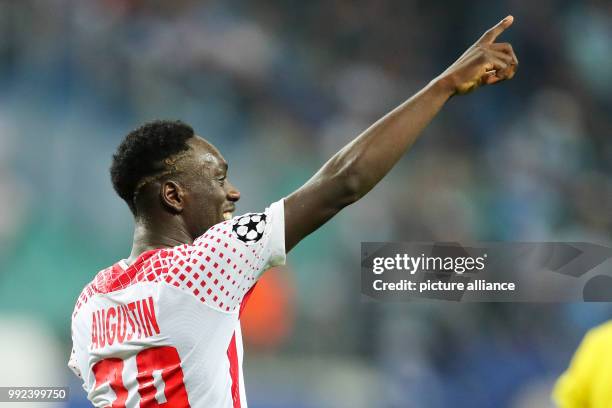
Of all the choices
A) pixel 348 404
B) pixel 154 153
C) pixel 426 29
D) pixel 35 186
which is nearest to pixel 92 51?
pixel 35 186

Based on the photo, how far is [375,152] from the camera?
217 centimetres

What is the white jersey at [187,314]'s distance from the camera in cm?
225

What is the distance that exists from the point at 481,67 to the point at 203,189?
0.93 meters

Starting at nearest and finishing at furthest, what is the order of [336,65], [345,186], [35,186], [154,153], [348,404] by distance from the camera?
[345,186] < [154,153] < [348,404] < [35,186] < [336,65]

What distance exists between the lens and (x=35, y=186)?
7.03 meters

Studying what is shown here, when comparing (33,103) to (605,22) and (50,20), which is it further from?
(605,22)

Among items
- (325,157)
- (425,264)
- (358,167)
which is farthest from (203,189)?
(325,157)

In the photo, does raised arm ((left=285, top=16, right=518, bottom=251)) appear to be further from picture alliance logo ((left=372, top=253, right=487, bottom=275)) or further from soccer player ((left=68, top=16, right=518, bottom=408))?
picture alliance logo ((left=372, top=253, right=487, bottom=275))

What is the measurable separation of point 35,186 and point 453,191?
3676mm

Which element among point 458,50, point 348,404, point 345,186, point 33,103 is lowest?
point 348,404

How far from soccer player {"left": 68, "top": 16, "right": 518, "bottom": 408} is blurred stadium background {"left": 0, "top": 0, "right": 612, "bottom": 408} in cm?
432

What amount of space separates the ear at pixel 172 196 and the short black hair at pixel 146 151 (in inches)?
2.3

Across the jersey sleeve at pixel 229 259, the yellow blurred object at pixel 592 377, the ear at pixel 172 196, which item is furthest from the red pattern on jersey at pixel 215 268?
the yellow blurred object at pixel 592 377

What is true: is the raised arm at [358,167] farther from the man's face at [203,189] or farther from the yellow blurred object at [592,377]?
the yellow blurred object at [592,377]
